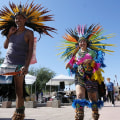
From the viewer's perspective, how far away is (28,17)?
2.88 m

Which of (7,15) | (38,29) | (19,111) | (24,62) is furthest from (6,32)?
(19,111)

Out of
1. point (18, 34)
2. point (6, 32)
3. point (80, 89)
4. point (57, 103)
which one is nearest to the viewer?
point (18, 34)

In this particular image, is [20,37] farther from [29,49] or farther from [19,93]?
[19,93]

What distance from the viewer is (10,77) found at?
2.54 m

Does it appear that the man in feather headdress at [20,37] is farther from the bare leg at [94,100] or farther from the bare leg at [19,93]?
the bare leg at [94,100]

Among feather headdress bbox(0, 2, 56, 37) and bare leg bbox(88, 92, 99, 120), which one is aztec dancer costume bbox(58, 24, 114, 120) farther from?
feather headdress bbox(0, 2, 56, 37)

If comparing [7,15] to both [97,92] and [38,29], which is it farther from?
[97,92]

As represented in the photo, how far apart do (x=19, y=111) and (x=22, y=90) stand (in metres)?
0.31

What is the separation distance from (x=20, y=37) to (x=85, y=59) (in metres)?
1.40

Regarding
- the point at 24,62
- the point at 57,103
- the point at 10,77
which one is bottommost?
the point at 57,103

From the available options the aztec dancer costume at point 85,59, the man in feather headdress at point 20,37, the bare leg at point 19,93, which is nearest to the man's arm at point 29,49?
the man in feather headdress at point 20,37

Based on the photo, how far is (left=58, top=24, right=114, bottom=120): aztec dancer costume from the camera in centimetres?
320

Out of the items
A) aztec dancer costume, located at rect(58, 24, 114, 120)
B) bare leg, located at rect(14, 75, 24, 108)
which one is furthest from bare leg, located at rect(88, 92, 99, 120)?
bare leg, located at rect(14, 75, 24, 108)

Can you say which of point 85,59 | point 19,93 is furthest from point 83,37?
point 19,93
